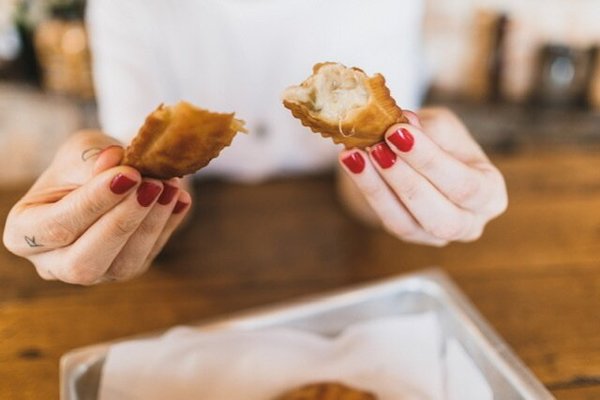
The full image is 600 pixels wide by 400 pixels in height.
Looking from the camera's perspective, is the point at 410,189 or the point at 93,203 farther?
the point at 410,189

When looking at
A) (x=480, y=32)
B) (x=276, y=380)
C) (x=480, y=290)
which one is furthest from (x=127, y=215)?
(x=480, y=32)

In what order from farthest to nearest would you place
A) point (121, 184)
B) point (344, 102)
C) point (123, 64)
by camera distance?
point (123, 64) < point (344, 102) < point (121, 184)

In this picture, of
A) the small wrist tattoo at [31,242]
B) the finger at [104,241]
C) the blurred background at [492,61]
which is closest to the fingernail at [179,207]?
the finger at [104,241]

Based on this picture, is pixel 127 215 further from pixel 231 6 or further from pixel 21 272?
pixel 231 6

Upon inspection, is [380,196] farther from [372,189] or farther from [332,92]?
[332,92]

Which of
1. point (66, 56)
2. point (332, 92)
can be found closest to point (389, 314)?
point (332, 92)

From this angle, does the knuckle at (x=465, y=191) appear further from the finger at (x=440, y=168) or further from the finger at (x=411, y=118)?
the finger at (x=411, y=118)

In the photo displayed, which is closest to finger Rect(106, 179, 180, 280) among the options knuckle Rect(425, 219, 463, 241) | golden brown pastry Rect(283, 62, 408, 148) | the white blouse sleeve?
golden brown pastry Rect(283, 62, 408, 148)
